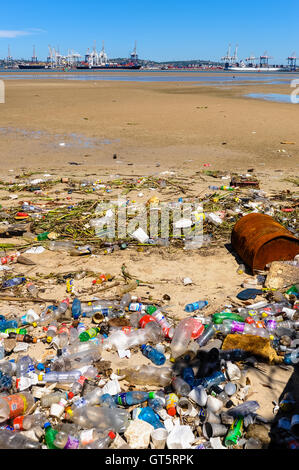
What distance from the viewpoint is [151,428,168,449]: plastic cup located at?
91.8 inches

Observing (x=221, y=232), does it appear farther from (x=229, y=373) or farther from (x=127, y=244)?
(x=229, y=373)

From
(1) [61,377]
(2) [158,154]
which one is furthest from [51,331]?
(2) [158,154]

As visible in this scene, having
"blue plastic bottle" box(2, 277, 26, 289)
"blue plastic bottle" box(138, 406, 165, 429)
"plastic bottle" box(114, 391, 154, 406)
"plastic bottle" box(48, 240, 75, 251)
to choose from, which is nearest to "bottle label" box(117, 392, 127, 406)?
"plastic bottle" box(114, 391, 154, 406)

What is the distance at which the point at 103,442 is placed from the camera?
7.62ft

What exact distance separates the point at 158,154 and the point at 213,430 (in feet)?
28.3

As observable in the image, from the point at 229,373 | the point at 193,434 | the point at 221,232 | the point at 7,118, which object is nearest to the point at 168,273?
the point at 221,232

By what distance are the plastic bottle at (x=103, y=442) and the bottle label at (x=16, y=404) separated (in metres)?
0.54

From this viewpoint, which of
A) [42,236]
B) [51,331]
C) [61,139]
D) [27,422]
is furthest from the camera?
[61,139]

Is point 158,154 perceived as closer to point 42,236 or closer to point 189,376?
point 42,236

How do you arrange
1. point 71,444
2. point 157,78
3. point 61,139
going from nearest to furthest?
point 71,444 → point 61,139 → point 157,78

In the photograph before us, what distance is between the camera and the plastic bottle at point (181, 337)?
10.1 feet

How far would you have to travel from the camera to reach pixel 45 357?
10.1 ft

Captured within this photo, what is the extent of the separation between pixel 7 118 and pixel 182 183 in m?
11.4
